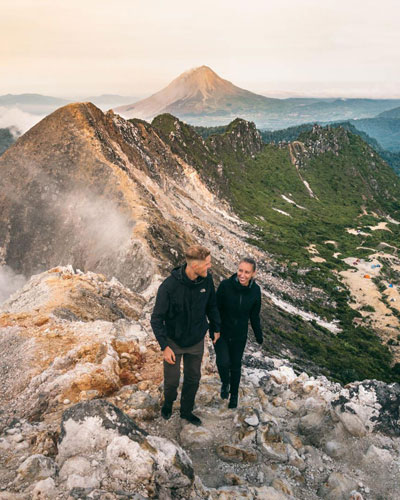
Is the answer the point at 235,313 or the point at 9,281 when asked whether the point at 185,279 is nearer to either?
the point at 235,313

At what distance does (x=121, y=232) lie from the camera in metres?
24.5

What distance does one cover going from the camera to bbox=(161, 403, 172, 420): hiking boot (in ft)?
21.2

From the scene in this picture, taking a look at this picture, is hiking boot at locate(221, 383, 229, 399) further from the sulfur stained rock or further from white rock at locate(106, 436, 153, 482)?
white rock at locate(106, 436, 153, 482)

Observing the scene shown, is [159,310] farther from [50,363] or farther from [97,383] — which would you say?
[50,363]

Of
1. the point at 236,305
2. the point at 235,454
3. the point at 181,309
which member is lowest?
the point at 235,454

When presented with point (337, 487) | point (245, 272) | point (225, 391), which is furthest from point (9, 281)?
point (337, 487)

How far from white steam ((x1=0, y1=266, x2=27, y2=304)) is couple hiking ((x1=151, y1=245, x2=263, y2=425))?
25.5m

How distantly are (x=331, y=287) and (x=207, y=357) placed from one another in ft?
144

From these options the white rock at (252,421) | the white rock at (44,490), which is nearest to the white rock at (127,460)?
the white rock at (44,490)

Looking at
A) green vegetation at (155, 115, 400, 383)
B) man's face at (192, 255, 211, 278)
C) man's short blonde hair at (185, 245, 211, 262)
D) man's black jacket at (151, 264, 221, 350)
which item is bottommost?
green vegetation at (155, 115, 400, 383)

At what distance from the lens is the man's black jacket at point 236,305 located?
658 cm

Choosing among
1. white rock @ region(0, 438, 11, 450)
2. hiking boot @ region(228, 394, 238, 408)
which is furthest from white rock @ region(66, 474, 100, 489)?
hiking boot @ region(228, 394, 238, 408)

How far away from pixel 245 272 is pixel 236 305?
76cm

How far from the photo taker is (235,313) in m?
6.66
